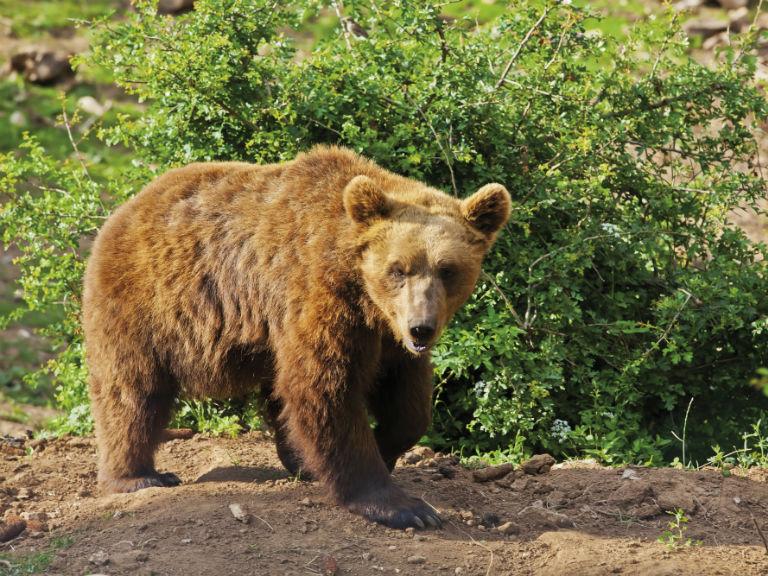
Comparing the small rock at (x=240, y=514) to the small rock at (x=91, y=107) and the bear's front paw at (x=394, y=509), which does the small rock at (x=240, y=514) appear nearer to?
the bear's front paw at (x=394, y=509)

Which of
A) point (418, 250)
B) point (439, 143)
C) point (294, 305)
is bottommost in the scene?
point (294, 305)

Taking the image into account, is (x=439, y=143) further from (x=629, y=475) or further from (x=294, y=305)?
(x=629, y=475)

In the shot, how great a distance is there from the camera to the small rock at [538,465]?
625 centimetres

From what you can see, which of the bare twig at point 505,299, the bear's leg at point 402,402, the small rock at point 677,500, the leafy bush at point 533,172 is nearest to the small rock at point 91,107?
the leafy bush at point 533,172

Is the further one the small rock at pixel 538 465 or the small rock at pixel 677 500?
the small rock at pixel 538 465

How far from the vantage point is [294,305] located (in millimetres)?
5465

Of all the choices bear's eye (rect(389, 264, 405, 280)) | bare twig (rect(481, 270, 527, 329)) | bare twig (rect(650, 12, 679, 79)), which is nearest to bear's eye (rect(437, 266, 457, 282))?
bear's eye (rect(389, 264, 405, 280))

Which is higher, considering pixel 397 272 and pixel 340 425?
pixel 397 272

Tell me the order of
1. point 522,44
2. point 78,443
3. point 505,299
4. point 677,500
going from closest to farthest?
1. point 677,500
2. point 505,299
3. point 522,44
4. point 78,443

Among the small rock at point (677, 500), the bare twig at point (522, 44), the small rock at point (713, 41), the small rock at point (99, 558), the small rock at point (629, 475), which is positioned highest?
the small rock at point (713, 41)

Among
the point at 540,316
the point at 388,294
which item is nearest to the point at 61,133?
the point at 540,316

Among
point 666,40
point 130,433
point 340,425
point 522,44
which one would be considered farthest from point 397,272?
point 666,40

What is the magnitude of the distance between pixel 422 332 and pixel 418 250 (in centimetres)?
43

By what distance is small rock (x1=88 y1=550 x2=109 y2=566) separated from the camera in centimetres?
473
